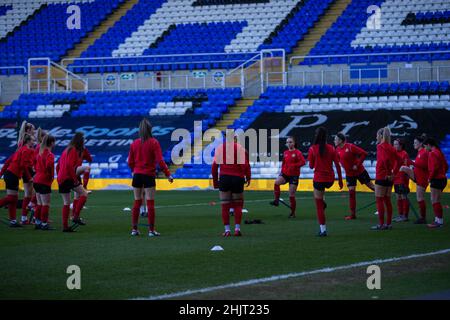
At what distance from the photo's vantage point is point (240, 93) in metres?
40.7

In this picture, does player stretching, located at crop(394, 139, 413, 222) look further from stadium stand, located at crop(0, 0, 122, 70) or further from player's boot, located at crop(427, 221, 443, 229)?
stadium stand, located at crop(0, 0, 122, 70)

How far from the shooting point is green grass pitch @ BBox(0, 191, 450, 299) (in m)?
9.65

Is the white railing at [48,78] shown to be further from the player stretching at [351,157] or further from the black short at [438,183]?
the black short at [438,183]

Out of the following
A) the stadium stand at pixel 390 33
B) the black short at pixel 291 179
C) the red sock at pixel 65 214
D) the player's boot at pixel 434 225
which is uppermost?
the stadium stand at pixel 390 33

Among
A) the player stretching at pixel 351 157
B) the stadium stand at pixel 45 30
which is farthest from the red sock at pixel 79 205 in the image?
the stadium stand at pixel 45 30

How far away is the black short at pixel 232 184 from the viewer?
51.5ft

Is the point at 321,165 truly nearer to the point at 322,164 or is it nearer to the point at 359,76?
the point at 322,164

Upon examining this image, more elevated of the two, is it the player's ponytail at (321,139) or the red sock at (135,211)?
the player's ponytail at (321,139)

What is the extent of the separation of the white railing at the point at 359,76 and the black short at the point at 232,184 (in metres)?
23.0

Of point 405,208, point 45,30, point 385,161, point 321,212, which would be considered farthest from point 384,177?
point 45,30

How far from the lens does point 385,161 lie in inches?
671

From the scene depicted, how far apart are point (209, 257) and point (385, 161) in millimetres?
5817
